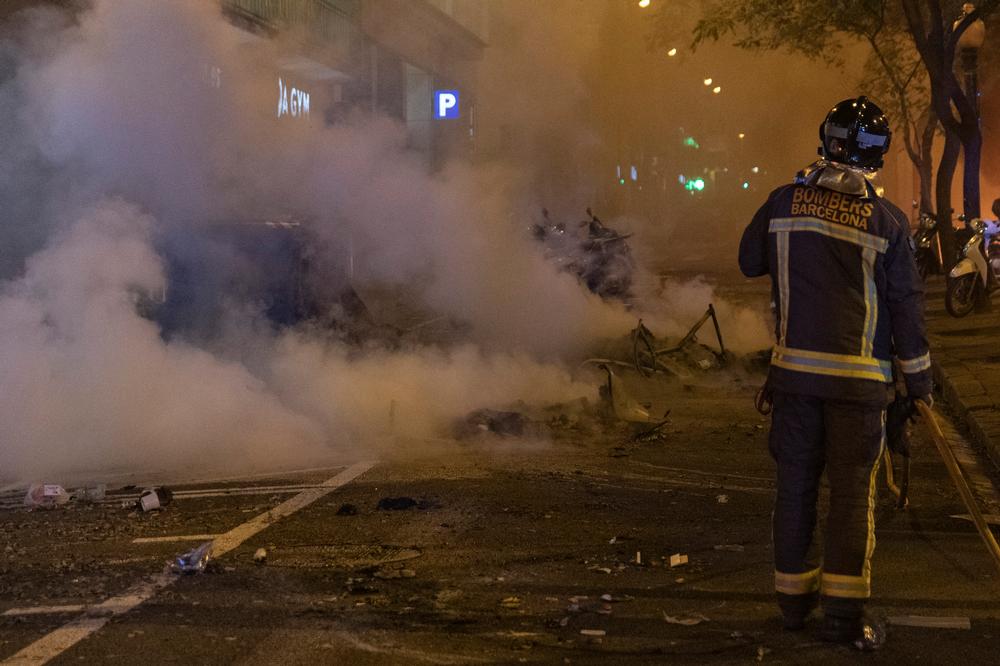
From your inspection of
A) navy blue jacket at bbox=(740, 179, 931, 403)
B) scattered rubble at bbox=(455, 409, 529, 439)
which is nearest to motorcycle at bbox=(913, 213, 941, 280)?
scattered rubble at bbox=(455, 409, 529, 439)

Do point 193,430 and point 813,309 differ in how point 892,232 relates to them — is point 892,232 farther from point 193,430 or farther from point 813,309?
point 193,430

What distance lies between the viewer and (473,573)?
4621 mm

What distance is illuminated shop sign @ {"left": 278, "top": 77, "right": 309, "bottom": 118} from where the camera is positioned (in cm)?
1045

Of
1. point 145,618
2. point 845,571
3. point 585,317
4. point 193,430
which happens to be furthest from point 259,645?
point 585,317

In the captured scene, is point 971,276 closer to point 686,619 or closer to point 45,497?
point 686,619

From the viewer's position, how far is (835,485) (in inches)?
154

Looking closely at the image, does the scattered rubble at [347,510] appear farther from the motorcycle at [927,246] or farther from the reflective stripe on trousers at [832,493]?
the motorcycle at [927,246]

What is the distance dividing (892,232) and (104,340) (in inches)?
194

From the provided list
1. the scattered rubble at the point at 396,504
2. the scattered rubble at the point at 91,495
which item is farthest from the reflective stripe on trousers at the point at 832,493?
the scattered rubble at the point at 91,495

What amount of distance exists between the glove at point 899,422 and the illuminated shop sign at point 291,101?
7.16m

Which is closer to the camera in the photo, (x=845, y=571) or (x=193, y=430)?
(x=845, y=571)

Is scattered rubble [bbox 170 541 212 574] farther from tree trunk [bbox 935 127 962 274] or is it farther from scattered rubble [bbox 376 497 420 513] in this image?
tree trunk [bbox 935 127 962 274]

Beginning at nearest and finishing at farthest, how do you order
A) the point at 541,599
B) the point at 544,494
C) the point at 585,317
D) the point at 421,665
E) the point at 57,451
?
the point at 421,665 → the point at 541,599 → the point at 544,494 → the point at 57,451 → the point at 585,317

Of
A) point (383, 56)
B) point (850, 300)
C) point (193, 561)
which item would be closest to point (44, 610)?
point (193, 561)
